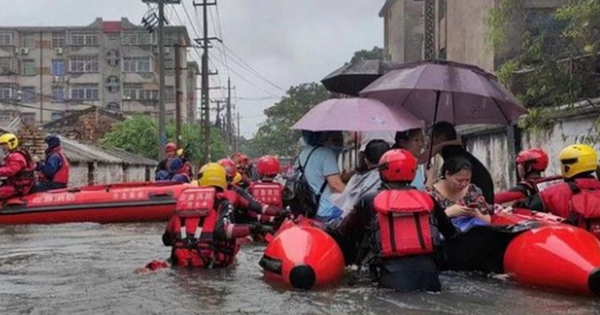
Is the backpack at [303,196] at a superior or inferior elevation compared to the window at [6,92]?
inferior

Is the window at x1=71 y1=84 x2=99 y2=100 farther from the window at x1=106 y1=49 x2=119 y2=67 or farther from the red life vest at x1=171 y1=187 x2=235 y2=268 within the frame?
the red life vest at x1=171 y1=187 x2=235 y2=268

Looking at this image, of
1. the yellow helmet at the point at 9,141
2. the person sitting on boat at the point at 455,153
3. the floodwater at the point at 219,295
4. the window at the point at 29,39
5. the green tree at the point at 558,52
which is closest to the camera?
the floodwater at the point at 219,295

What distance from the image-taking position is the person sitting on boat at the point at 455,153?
7258mm

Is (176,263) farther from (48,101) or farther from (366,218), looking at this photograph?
(48,101)

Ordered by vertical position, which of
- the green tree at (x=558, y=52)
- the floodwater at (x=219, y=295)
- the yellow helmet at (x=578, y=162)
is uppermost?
the green tree at (x=558, y=52)

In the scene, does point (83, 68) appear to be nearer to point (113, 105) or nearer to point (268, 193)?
point (113, 105)

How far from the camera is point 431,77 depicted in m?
7.15

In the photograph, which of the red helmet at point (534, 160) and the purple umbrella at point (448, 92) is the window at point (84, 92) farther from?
the red helmet at point (534, 160)

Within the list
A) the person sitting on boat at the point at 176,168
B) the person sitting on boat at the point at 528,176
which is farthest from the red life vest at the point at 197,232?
the person sitting on boat at the point at 176,168

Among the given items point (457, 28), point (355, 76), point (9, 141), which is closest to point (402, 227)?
point (355, 76)

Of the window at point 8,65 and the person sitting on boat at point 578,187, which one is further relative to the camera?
the window at point 8,65

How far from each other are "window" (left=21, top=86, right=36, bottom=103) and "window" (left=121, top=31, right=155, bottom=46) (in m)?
9.87

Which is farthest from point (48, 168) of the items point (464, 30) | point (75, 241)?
point (464, 30)

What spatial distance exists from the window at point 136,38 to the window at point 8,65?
10.5 metres
